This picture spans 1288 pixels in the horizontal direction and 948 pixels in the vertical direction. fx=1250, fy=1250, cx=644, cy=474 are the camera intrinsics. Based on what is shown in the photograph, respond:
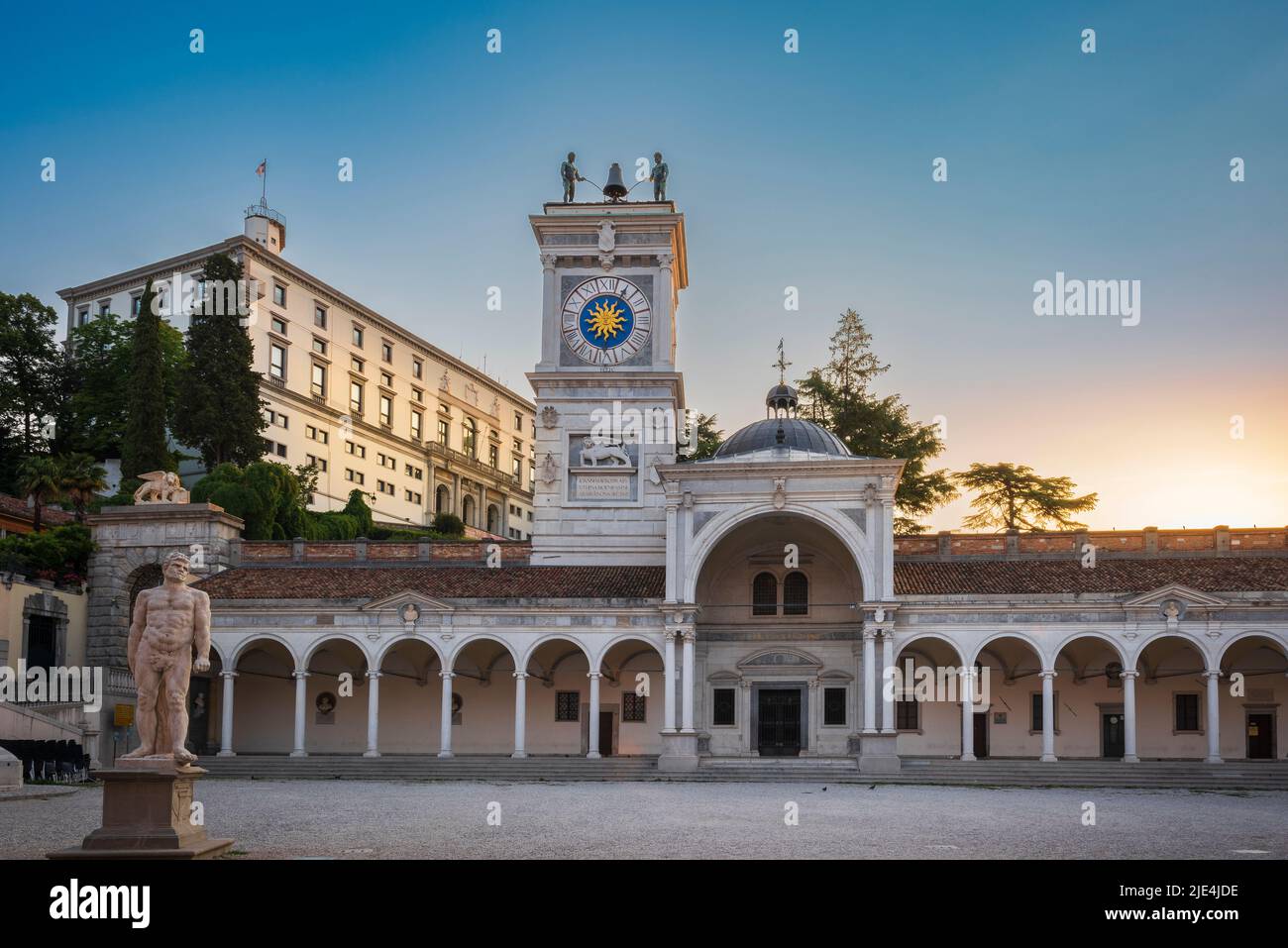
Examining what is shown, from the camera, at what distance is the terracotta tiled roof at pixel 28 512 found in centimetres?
4866

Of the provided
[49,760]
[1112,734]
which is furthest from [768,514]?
[49,760]

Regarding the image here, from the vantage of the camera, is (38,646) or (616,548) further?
(616,548)

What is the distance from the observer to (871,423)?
55.0 m

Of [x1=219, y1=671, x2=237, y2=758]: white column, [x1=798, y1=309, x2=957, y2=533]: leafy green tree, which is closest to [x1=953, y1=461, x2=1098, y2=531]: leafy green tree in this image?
[x1=798, y1=309, x2=957, y2=533]: leafy green tree

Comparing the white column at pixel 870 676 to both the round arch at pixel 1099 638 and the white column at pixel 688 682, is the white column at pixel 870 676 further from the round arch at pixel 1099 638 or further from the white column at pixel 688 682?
the white column at pixel 688 682

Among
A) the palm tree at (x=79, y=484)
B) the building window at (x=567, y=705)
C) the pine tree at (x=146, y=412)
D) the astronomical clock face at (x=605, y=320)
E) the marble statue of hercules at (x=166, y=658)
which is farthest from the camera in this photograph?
the pine tree at (x=146, y=412)

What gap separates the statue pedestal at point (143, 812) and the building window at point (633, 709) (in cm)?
2713

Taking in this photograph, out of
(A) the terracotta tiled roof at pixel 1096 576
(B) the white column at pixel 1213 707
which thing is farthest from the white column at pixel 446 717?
(B) the white column at pixel 1213 707

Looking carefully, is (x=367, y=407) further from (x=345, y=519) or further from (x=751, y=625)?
(x=751, y=625)

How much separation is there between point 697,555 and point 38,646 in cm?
2021

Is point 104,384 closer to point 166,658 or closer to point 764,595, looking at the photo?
point 764,595

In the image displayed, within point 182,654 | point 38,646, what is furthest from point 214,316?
point 182,654

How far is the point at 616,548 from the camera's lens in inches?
1647
